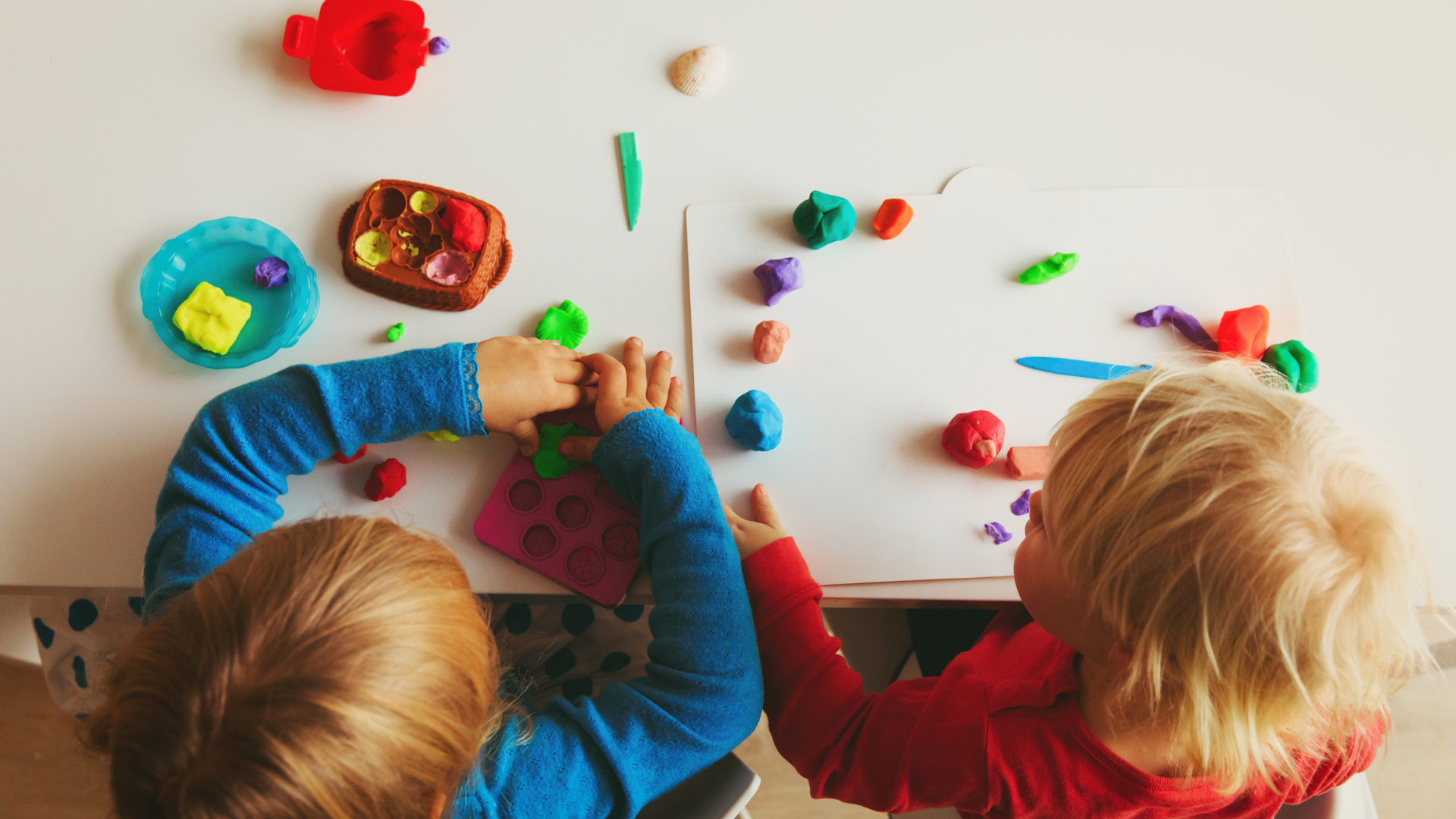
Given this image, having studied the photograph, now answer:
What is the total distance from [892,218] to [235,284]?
1.88 ft

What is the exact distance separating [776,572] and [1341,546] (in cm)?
35

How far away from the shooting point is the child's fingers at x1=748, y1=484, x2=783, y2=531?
1.98 ft

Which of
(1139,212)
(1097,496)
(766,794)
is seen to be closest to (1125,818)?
(1097,496)

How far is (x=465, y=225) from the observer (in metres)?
0.64

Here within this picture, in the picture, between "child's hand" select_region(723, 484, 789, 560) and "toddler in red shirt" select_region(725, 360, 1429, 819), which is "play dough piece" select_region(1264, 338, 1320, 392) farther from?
"child's hand" select_region(723, 484, 789, 560)

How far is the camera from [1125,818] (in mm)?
548

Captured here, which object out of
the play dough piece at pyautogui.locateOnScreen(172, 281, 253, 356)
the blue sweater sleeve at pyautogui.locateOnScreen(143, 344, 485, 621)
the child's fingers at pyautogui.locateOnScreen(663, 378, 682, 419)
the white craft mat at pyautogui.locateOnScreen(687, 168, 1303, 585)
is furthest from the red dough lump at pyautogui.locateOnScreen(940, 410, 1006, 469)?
the play dough piece at pyautogui.locateOnScreen(172, 281, 253, 356)

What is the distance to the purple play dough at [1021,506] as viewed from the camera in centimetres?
62

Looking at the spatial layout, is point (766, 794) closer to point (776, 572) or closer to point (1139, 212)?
point (776, 572)

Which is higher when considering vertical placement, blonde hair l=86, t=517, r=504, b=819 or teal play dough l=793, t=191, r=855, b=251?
teal play dough l=793, t=191, r=855, b=251

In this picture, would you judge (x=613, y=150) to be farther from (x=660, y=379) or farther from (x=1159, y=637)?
(x=1159, y=637)

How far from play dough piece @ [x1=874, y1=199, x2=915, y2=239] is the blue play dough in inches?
7.3

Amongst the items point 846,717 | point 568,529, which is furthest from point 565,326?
point 846,717

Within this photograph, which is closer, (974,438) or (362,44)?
(974,438)
